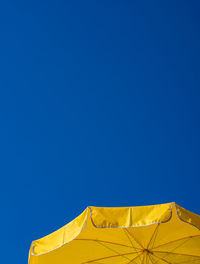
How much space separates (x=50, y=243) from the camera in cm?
475

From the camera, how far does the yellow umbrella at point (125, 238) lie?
435cm

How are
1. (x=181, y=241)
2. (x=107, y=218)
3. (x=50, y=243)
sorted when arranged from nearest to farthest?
(x=107, y=218) → (x=50, y=243) → (x=181, y=241)

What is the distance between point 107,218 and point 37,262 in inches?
49.2

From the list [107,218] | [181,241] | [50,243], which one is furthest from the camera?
[181,241]

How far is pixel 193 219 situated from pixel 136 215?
694mm

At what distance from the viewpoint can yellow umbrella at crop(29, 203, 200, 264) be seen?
4348 millimetres

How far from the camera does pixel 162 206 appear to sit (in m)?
4.39

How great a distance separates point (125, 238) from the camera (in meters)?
4.97

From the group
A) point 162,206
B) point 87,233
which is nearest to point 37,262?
point 87,233

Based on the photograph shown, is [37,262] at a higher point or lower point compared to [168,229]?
lower

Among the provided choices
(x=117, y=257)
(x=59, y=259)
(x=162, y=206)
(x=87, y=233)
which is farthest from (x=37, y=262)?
(x=162, y=206)

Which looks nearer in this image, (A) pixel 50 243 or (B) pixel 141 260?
(A) pixel 50 243

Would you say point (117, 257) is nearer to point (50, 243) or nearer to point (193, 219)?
point (50, 243)

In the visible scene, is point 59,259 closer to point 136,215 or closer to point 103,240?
point 103,240
